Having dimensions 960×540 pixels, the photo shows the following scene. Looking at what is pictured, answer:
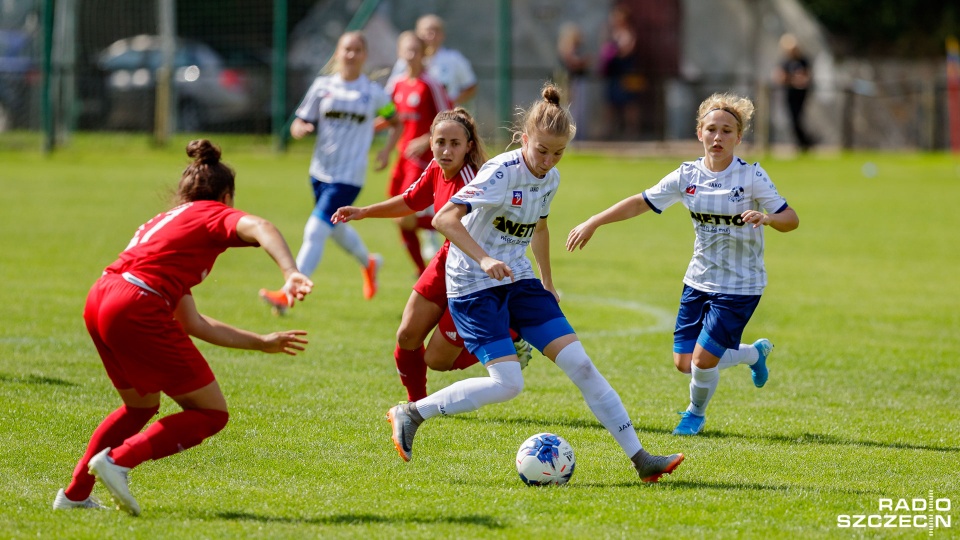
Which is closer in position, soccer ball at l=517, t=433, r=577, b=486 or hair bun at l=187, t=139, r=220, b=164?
hair bun at l=187, t=139, r=220, b=164

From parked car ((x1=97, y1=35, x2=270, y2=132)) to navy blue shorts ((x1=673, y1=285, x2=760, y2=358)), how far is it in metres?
18.7

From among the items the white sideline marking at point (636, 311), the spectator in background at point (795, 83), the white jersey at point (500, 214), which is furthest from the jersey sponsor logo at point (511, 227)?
the spectator in background at point (795, 83)

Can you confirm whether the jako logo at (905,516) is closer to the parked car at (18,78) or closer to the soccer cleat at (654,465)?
the soccer cleat at (654,465)

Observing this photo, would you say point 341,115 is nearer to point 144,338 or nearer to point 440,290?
point 440,290

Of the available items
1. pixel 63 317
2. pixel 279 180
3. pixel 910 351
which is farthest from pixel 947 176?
pixel 63 317

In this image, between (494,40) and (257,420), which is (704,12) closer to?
(494,40)

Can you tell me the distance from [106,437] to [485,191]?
1.86 metres

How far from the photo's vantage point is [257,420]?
20.4 feet

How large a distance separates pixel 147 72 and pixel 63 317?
16.7 m

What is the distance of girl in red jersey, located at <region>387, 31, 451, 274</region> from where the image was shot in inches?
414

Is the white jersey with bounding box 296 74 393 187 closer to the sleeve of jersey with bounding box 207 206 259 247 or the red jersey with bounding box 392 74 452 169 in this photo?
the red jersey with bounding box 392 74 452 169

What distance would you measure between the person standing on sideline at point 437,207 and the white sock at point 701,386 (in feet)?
3.06

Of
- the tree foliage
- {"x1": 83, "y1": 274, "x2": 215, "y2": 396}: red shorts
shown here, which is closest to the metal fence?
the tree foliage

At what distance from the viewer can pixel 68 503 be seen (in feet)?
15.3
